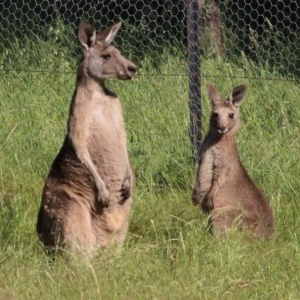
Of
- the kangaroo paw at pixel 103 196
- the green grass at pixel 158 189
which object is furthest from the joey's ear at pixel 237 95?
the kangaroo paw at pixel 103 196

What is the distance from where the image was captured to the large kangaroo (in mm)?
7355

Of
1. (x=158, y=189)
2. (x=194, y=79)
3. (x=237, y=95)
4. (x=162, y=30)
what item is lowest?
(x=158, y=189)

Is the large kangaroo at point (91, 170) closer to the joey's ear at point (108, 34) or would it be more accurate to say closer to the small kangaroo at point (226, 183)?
the joey's ear at point (108, 34)

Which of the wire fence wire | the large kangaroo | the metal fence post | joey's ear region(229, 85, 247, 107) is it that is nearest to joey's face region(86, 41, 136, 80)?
the large kangaroo

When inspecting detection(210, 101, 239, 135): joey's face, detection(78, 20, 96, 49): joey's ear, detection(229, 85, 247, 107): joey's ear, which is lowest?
detection(210, 101, 239, 135): joey's face

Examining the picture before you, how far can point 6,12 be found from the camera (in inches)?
490

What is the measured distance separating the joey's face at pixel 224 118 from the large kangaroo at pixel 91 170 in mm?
909

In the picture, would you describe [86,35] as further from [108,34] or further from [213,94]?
[213,94]

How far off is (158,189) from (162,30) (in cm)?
260

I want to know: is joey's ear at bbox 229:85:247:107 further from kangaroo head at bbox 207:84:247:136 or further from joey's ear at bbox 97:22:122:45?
joey's ear at bbox 97:22:122:45

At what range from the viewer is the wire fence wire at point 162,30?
10461mm

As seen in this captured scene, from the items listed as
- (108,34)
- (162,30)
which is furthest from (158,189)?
(162,30)

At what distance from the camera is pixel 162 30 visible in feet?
36.3

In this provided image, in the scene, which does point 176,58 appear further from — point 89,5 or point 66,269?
point 66,269
